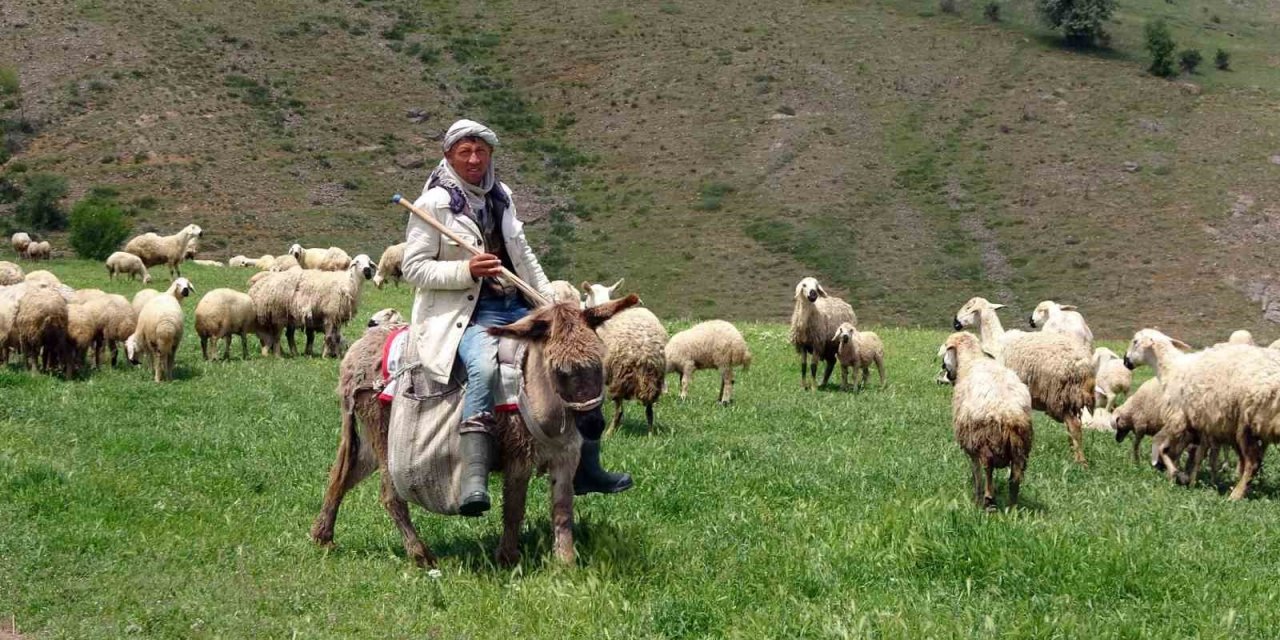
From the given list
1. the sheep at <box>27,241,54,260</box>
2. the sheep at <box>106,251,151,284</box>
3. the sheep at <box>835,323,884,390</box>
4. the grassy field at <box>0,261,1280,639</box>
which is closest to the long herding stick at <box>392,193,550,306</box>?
the grassy field at <box>0,261,1280,639</box>

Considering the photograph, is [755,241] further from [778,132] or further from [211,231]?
[211,231]

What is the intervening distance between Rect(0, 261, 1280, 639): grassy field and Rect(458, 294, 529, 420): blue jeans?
3.29 feet

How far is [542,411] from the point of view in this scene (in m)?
6.37

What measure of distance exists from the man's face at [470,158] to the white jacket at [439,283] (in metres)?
0.17

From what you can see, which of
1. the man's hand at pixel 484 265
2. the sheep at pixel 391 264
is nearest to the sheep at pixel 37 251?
the sheep at pixel 391 264

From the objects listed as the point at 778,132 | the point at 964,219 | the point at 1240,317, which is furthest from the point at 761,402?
the point at 778,132

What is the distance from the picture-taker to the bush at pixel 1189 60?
63281 millimetres

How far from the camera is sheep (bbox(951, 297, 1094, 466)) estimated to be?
1141cm

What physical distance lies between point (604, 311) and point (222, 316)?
11900 millimetres

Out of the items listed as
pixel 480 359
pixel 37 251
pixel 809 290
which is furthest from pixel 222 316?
pixel 37 251

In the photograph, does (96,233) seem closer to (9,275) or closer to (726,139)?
(9,275)

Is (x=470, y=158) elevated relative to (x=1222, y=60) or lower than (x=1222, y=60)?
lower

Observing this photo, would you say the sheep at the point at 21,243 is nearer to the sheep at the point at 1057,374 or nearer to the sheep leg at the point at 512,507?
the sheep at the point at 1057,374

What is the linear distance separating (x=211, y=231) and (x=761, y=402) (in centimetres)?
3704
